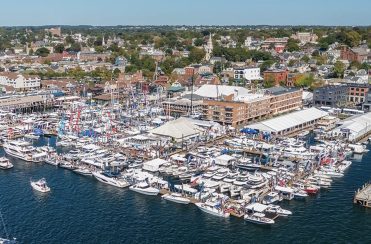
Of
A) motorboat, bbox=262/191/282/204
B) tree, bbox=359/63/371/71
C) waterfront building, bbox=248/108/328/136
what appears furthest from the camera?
tree, bbox=359/63/371/71

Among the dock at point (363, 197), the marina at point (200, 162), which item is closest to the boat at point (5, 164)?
the marina at point (200, 162)


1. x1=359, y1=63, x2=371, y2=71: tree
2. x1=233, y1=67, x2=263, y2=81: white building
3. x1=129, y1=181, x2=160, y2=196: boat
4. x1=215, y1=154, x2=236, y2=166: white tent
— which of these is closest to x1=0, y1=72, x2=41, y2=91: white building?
x1=233, y1=67, x2=263, y2=81: white building

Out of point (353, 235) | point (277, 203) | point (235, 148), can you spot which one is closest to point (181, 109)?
point (235, 148)

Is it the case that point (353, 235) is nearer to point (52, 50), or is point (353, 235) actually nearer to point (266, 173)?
point (266, 173)

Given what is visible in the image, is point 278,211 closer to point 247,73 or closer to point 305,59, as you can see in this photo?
point 247,73

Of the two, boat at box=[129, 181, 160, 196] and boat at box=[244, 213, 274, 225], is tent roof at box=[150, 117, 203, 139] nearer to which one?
boat at box=[129, 181, 160, 196]
